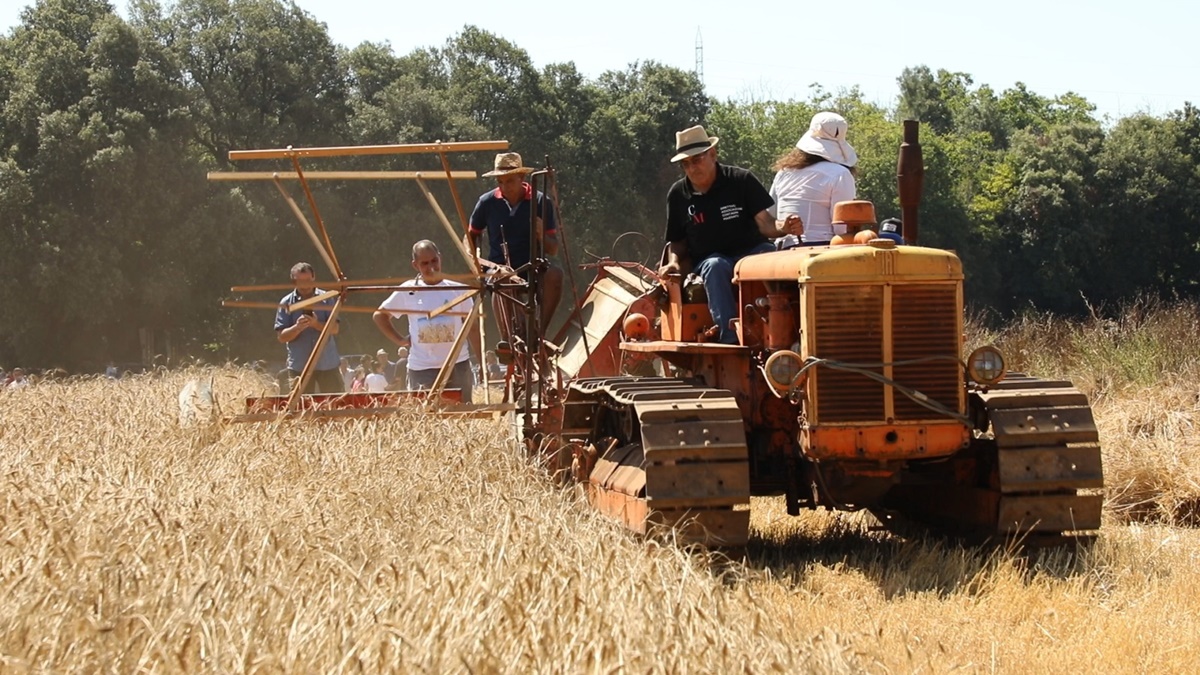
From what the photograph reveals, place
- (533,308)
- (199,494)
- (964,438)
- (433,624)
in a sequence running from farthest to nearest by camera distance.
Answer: (533,308) → (964,438) → (199,494) → (433,624)

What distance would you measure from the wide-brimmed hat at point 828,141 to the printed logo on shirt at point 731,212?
617mm

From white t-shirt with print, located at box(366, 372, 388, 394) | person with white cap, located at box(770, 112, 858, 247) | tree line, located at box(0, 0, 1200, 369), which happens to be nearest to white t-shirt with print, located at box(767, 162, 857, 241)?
person with white cap, located at box(770, 112, 858, 247)

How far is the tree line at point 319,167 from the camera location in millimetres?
41594

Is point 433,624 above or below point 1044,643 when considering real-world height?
above

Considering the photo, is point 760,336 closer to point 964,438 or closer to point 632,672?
point 964,438

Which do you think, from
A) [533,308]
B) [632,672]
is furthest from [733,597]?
[533,308]

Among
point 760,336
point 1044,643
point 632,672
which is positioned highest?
point 760,336

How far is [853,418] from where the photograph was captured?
791cm

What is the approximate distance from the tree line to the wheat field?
27535mm

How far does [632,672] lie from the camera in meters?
4.36

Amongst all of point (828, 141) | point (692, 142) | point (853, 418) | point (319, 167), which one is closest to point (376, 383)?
point (692, 142)

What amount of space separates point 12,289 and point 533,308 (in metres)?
33.6

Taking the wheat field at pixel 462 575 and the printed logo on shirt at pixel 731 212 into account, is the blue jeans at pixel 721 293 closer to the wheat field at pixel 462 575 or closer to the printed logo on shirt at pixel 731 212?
the printed logo on shirt at pixel 731 212

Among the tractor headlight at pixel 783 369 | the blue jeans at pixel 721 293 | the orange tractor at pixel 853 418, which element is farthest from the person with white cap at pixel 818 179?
the tractor headlight at pixel 783 369
